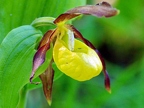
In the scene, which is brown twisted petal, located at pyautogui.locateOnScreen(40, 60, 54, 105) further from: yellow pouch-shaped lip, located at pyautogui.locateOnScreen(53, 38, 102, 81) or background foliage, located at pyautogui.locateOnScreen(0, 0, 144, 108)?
background foliage, located at pyautogui.locateOnScreen(0, 0, 144, 108)

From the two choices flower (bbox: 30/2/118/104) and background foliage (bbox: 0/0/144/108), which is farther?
background foliage (bbox: 0/0/144/108)

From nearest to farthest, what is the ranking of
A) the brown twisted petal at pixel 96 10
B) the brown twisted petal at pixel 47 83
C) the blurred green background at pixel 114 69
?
1. the brown twisted petal at pixel 96 10
2. the brown twisted petal at pixel 47 83
3. the blurred green background at pixel 114 69

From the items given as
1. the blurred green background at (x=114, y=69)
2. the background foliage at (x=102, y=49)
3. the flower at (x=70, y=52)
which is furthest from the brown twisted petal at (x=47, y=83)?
the blurred green background at (x=114, y=69)

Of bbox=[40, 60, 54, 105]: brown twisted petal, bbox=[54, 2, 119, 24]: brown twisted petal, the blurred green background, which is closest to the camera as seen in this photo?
bbox=[54, 2, 119, 24]: brown twisted petal

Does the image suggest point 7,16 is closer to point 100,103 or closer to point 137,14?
point 100,103

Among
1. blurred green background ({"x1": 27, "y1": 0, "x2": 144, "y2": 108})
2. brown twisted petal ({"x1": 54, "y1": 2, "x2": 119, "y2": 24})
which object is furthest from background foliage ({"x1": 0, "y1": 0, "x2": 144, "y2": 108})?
brown twisted petal ({"x1": 54, "y1": 2, "x2": 119, "y2": 24})

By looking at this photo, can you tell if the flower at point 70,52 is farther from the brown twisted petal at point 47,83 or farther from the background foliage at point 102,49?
the background foliage at point 102,49

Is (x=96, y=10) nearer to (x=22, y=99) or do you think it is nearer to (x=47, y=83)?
(x=47, y=83)

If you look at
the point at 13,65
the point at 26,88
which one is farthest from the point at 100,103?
the point at 13,65
